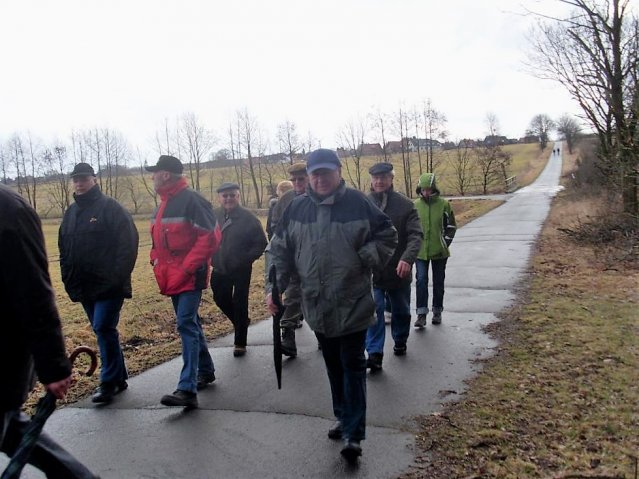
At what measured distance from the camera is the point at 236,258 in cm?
597

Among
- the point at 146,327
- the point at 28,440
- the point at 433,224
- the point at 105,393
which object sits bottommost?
the point at 146,327

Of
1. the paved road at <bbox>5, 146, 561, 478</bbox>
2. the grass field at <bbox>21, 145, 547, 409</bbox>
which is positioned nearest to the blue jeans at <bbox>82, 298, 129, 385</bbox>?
the paved road at <bbox>5, 146, 561, 478</bbox>

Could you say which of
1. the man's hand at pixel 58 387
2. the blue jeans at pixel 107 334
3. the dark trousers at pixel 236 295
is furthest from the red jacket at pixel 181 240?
the man's hand at pixel 58 387

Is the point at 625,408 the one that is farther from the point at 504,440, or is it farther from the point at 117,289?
the point at 117,289

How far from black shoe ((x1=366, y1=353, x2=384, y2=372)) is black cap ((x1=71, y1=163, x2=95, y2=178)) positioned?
321 centimetres

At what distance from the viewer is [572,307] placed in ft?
23.7

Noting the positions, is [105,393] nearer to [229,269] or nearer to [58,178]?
[229,269]

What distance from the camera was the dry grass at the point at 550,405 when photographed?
3309 millimetres

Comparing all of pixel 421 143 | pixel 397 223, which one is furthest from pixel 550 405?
pixel 421 143

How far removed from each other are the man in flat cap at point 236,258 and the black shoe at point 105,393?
58.0 inches

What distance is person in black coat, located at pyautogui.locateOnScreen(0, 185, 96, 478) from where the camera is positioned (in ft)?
7.88

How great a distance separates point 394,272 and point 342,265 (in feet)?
6.93

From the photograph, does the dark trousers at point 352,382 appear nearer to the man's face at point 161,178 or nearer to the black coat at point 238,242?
the man's face at point 161,178

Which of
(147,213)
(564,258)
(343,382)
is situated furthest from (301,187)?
(147,213)
